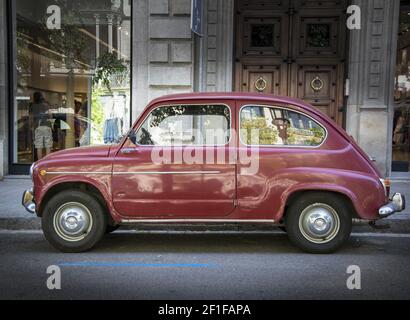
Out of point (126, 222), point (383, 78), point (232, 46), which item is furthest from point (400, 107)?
point (126, 222)

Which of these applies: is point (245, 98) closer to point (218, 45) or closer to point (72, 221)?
point (72, 221)

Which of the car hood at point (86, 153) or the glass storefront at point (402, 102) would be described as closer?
the car hood at point (86, 153)

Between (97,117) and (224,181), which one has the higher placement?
(97,117)

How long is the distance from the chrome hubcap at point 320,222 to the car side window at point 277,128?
789 millimetres

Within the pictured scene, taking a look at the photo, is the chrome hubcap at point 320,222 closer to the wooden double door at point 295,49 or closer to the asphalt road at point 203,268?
the asphalt road at point 203,268

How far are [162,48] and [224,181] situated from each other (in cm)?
609

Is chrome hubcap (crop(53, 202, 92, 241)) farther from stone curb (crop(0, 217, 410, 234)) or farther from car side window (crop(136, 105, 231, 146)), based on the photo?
stone curb (crop(0, 217, 410, 234))

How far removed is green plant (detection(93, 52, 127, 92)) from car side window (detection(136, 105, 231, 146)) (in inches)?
243

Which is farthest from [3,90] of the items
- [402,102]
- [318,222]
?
[402,102]

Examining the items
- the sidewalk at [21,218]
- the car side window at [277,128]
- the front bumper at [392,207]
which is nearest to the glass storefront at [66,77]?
the sidewalk at [21,218]

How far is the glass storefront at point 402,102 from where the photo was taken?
11133 millimetres

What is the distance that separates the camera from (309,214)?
5.61 m

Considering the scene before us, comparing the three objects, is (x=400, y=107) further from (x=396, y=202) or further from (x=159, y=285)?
(x=159, y=285)

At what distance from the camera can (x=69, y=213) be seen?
5.65 metres
